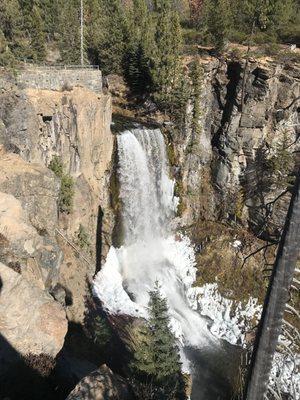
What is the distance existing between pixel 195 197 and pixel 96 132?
40.7 feet

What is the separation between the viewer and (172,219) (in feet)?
111

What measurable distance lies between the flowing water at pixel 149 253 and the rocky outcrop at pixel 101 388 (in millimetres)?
14732

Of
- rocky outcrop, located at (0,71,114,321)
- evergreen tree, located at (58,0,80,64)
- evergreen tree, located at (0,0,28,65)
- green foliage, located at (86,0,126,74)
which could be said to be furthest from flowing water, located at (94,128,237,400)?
evergreen tree, located at (0,0,28,65)

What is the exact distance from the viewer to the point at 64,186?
80.4ft

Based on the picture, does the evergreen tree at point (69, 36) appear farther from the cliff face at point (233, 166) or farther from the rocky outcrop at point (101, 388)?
the rocky outcrop at point (101, 388)

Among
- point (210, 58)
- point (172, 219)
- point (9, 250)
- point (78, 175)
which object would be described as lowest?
point (172, 219)

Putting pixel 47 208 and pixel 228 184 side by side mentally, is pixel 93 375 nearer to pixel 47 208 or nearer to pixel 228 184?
pixel 47 208

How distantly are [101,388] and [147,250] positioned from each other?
68.9 ft

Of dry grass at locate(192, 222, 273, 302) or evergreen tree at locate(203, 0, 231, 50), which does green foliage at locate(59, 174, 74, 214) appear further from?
evergreen tree at locate(203, 0, 231, 50)

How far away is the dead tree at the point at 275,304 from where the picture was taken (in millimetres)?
5430

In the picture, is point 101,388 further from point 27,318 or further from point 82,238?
point 82,238

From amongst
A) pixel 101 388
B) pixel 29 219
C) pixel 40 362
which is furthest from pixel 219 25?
pixel 101 388

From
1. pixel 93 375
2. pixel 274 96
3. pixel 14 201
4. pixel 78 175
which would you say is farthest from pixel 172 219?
pixel 93 375

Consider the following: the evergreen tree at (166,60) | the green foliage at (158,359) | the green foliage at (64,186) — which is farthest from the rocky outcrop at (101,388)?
the evergreen tree at (166,60)
